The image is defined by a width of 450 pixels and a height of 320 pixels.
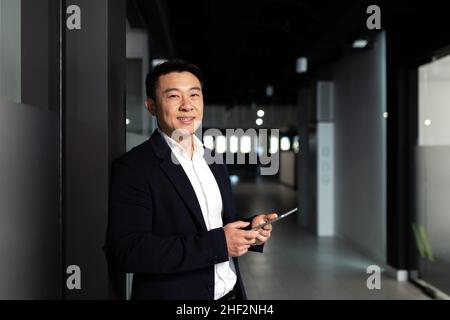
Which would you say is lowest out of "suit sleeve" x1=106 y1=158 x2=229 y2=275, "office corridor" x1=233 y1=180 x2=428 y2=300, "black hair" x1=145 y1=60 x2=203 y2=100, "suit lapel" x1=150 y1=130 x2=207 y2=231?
"office corridor" x1=233 y1=180 x2=428 y2=300

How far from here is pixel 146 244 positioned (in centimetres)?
128

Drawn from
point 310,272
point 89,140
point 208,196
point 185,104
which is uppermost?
point 185,104

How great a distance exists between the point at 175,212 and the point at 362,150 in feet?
19.0

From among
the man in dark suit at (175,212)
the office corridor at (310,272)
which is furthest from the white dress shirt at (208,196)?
the office corridor at (310,272)

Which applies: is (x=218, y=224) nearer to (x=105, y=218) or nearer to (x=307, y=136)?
(x=105, y=218)

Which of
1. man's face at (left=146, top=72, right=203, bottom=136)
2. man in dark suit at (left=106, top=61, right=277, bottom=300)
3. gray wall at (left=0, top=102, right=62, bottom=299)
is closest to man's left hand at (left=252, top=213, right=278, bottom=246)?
man in dark suit at (left=106, top=61, right=277, bottom=300)

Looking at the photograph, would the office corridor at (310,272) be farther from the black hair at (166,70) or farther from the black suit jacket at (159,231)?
the black hair at (166,70)

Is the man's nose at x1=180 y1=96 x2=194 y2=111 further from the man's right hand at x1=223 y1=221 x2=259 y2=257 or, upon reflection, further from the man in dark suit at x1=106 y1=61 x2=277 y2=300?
Result: the man's right hand at x1=223 y1=221 x2=259 y2=257

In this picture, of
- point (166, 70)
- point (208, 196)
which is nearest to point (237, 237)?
point (208, 196)

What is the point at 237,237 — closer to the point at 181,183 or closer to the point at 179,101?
the point at 181,183

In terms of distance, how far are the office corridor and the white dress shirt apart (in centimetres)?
330

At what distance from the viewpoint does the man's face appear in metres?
1.45
